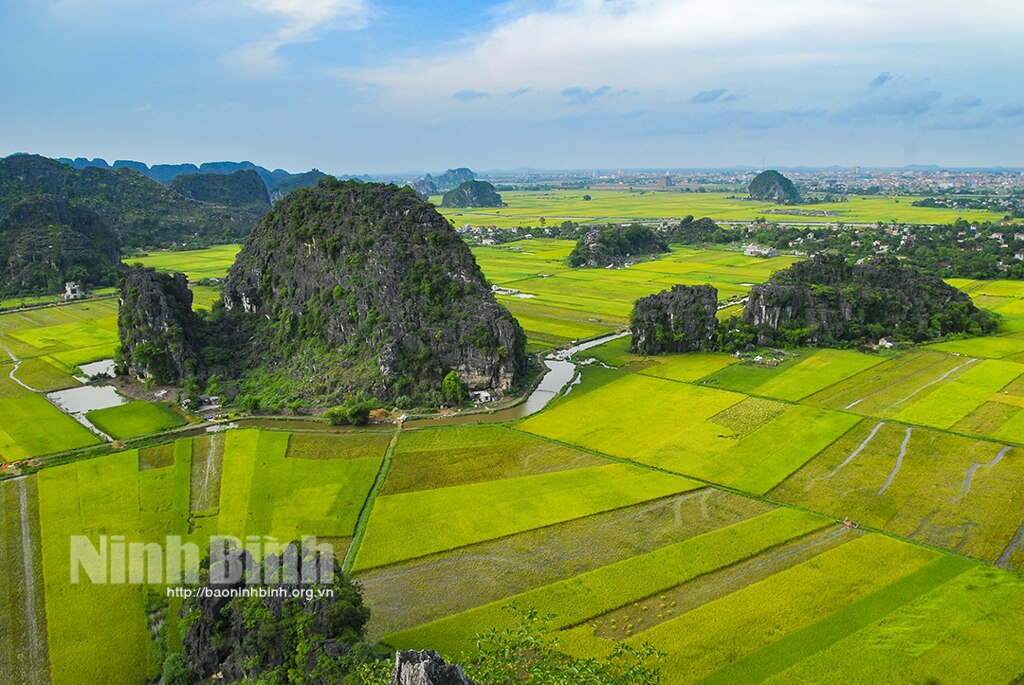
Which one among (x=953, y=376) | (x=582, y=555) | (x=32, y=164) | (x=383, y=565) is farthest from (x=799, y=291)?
(x=32, y=164)

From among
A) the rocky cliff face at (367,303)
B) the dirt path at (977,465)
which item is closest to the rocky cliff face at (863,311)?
the dirt path at (977,465)

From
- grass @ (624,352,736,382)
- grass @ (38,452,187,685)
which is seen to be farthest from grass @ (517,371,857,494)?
grass @ (38,452,187,685)

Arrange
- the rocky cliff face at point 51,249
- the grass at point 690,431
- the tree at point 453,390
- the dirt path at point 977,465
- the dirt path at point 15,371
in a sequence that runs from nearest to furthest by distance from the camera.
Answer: the dirt path at point 977,465, the grass at point 690,431, the tree at point 453,390, the dirt path at point 15,371, the rocky cliff face at point 51,249

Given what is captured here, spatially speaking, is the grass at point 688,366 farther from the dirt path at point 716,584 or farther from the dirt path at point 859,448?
the dirt path at point 716,584

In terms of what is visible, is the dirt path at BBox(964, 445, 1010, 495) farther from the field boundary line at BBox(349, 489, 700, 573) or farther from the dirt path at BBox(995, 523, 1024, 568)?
the field boundary line at BBox(349, 489, 700, 573)

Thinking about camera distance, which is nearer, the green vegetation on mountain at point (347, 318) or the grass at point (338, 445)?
the grass at point (338, 445)

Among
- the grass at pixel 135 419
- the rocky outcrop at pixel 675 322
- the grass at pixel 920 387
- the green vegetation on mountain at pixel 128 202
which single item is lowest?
the grass at pixel 135 419

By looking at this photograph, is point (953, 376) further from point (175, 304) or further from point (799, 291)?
point (175, 304)
